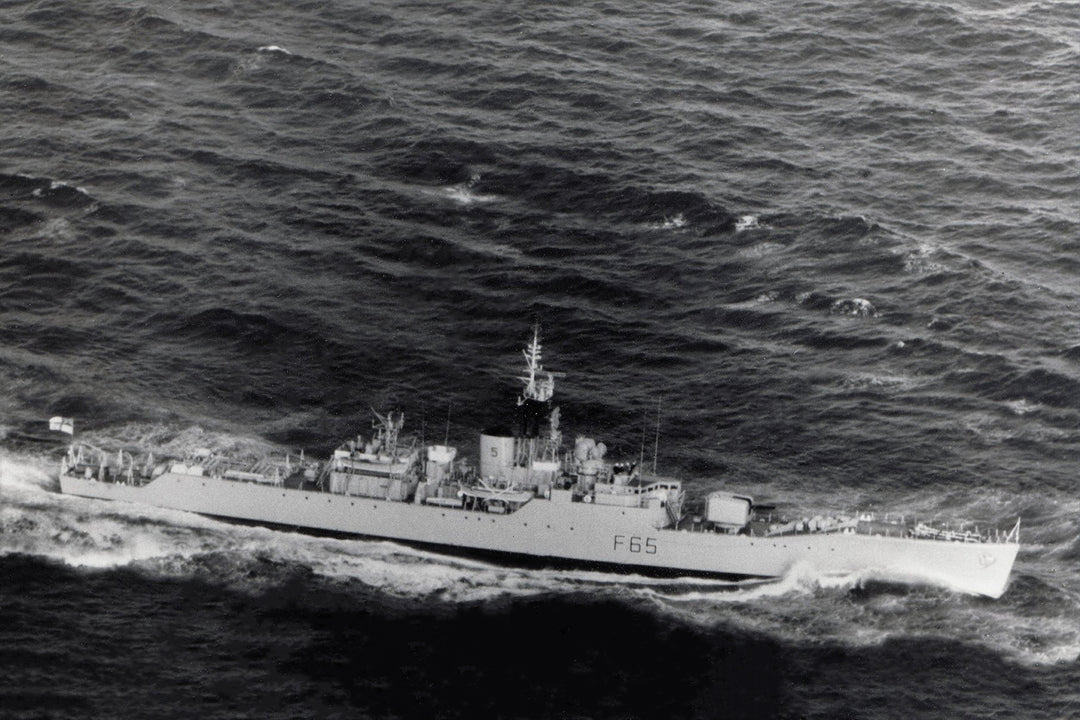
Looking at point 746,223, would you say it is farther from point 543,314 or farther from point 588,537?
point 588,537

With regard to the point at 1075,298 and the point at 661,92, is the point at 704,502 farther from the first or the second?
the point at 661,92

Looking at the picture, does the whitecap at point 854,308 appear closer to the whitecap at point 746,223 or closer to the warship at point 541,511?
the whitecap at point 746,223

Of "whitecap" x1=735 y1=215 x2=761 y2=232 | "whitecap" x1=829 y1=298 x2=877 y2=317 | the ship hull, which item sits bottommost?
the ship hull

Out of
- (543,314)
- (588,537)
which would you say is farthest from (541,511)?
(543,314)

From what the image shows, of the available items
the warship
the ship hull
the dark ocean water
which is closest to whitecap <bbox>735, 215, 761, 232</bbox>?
the dark ocean water

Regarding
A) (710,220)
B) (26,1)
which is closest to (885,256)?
(710,220)

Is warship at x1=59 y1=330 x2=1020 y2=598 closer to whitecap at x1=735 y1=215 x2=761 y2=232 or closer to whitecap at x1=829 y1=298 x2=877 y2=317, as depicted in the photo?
whitecap at x1=829 y1=298 x2=877 y2=317
